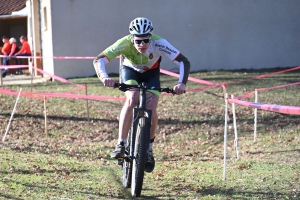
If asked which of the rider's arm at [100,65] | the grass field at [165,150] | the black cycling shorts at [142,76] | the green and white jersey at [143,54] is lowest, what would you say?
the grass field at [165,150]

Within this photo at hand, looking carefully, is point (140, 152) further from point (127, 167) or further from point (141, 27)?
point (141, 27)

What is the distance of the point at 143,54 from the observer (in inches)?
265

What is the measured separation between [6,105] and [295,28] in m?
14.1

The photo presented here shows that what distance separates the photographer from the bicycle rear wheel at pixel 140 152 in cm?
610

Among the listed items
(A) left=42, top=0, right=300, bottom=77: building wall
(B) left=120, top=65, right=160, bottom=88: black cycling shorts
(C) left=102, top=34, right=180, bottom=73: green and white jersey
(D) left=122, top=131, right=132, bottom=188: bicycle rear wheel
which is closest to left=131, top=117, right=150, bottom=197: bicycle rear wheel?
(D) left=122, top=131, right=132, bottom=188: bicycle rear wheel

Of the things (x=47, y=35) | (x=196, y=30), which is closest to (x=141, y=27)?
(x=47, y=35)

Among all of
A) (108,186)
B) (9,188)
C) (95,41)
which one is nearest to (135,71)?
(108,186)

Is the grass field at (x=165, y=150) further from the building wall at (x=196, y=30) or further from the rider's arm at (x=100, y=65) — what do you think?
the building wall at (x=196, y=30)

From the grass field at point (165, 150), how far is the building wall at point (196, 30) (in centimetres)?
394

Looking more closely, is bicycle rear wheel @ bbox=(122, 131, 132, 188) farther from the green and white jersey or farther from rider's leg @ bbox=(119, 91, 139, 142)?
the green and white jersey

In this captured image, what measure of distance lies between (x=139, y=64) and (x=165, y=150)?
4.11 meters

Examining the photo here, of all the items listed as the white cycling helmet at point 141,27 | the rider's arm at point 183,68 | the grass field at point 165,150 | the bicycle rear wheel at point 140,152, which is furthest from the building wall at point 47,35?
the bicycle rear wheel at point 140,152

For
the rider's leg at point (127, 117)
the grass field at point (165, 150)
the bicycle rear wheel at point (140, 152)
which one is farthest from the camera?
the grass field at point (165, 150)

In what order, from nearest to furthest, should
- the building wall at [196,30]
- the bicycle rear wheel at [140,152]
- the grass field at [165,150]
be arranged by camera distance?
the bicycle rear wheel at [140,152]
the grass field at [165,150]
the building wall at [196,30]
